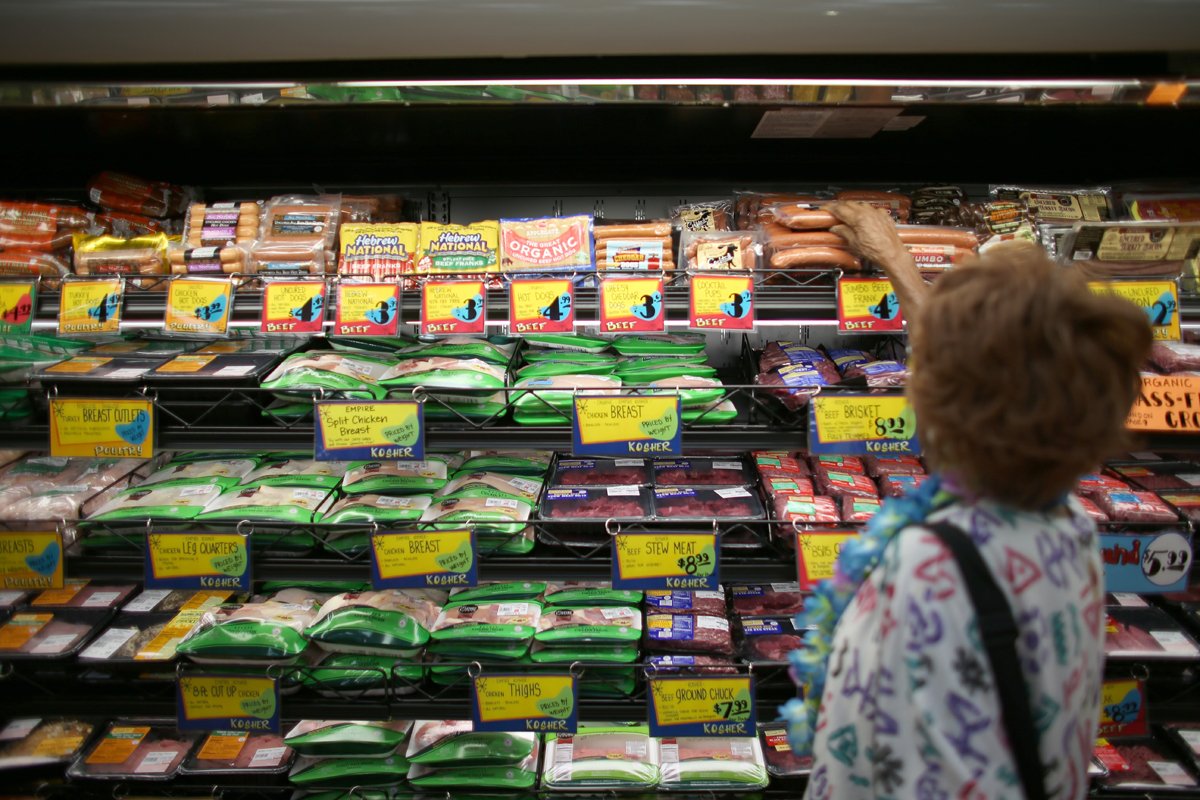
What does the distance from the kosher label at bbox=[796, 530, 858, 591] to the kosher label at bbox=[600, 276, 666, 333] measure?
0.54 metres

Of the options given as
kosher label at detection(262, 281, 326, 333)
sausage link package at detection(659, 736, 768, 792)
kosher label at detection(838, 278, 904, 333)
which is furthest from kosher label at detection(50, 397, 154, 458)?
Answer: kosher label at detection(838, 278, 904, 333)

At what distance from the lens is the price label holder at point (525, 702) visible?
155cm

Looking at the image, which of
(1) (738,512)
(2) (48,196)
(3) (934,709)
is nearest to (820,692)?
(3) (934,709)

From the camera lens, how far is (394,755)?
1711 millimetres

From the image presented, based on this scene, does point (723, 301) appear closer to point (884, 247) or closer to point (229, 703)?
point (884, 247)

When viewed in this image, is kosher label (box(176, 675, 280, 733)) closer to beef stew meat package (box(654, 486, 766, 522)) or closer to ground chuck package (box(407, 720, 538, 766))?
ground chuck package (box(407, 720, 538, 766))

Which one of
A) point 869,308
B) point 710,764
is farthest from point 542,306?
point 710,764

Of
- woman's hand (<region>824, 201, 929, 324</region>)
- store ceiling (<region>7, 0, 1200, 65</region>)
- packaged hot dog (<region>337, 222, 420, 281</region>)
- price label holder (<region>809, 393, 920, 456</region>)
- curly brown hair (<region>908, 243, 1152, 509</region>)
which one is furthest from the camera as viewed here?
packaged hot dog (<region>337, 222, 420, 281</region>)

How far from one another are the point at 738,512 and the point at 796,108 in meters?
0.88

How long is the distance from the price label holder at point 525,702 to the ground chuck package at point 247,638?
423 mm

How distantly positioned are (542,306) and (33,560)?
1.25 meters

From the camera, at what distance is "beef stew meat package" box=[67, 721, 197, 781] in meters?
1.66

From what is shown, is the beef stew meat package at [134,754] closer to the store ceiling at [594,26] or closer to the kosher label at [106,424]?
the kosher label at [106,424]

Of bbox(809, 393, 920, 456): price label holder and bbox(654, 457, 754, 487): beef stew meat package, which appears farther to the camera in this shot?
bbox(654, 457, 754, 487): beef stew meat package
